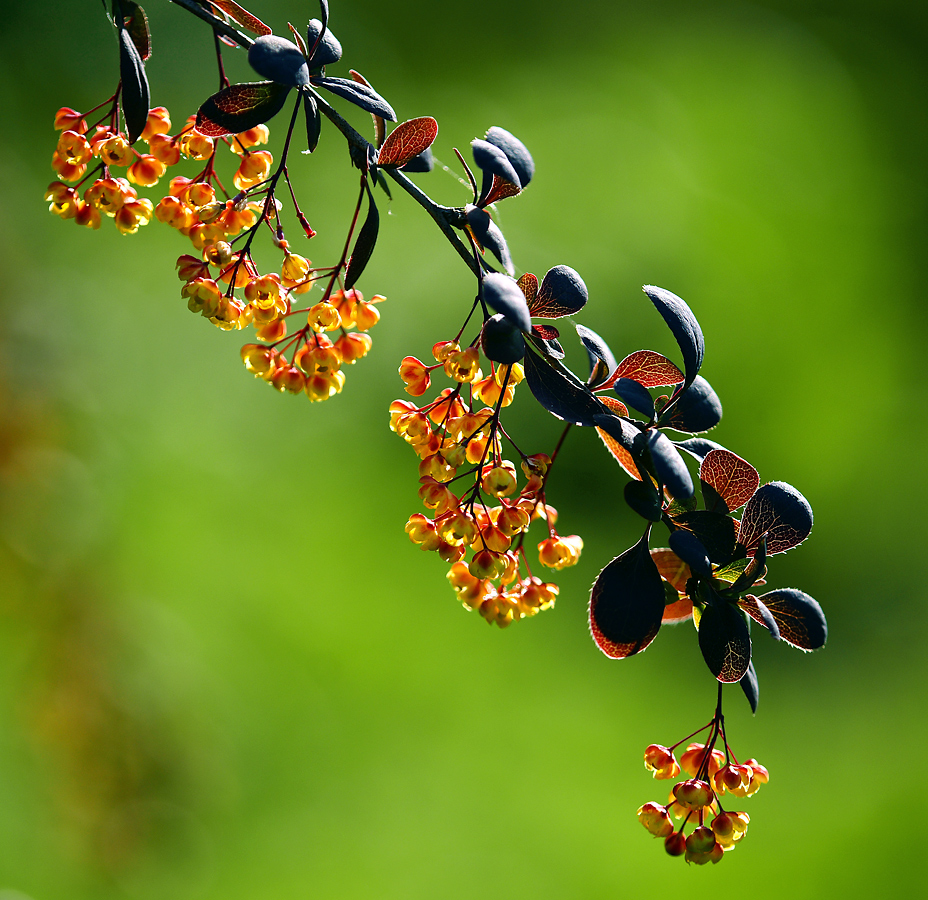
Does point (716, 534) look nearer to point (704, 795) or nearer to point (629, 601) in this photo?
point (629, 601)

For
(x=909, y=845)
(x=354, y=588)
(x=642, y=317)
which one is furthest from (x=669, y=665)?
(x=642, y=317)

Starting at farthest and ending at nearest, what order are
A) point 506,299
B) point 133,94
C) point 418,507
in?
1. point 418,507
2. point 133,94
3. point 506,299

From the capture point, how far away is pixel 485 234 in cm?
47

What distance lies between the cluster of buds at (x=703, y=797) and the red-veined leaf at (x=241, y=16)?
557mm

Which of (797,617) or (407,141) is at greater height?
(407,141)

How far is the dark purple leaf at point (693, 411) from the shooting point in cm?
50

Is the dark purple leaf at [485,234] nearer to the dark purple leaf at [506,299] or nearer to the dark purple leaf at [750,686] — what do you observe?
the dark purple leaf at [506,299]

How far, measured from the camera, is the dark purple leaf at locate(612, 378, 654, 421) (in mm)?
476

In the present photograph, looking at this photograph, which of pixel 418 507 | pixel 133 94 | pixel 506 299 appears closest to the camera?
pixel 506 299

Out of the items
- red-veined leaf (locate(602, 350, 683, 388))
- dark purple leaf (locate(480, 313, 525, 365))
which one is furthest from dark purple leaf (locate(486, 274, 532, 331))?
red-veined leaf (locate(602, 350, 683, 388))

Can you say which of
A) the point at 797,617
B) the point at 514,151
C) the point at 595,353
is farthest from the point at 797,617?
the point at 514,151

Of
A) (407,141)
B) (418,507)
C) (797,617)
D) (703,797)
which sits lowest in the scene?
(418,507)

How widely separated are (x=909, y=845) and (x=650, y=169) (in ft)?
11.6

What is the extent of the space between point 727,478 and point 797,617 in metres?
0.10
